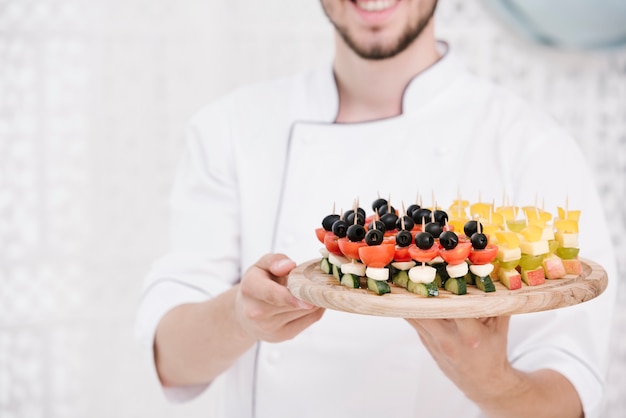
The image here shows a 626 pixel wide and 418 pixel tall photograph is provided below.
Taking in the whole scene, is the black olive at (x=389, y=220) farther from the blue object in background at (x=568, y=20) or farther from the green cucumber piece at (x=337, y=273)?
the blue object in background at (x=568, y=20)

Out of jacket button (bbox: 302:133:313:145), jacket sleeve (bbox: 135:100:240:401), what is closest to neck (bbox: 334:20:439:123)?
jacket button (bbox: 302:133:313:145)

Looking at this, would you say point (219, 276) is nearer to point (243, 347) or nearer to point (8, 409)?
point (243, 347)

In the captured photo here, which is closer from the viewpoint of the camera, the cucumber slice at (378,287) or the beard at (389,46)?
the cucumber slice at (378,287)

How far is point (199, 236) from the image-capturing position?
6.46ft

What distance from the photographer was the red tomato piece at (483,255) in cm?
125

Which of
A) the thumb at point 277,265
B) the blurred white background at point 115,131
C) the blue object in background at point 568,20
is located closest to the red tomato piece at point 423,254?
the thumb at point 277,265

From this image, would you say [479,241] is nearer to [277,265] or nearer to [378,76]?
[277,265]

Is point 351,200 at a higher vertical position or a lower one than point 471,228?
lower

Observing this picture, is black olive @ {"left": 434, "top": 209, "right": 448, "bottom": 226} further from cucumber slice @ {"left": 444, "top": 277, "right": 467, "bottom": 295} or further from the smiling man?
the smiling man

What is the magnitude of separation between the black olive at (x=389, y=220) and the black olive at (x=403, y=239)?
0.22ft

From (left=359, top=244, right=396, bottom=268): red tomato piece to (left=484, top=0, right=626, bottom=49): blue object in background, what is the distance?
1940 mm

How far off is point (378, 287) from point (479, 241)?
0.20 m

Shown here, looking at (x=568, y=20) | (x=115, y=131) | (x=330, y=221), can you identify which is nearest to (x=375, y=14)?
(x=330, y=221)

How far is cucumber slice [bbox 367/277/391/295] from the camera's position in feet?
3.92
